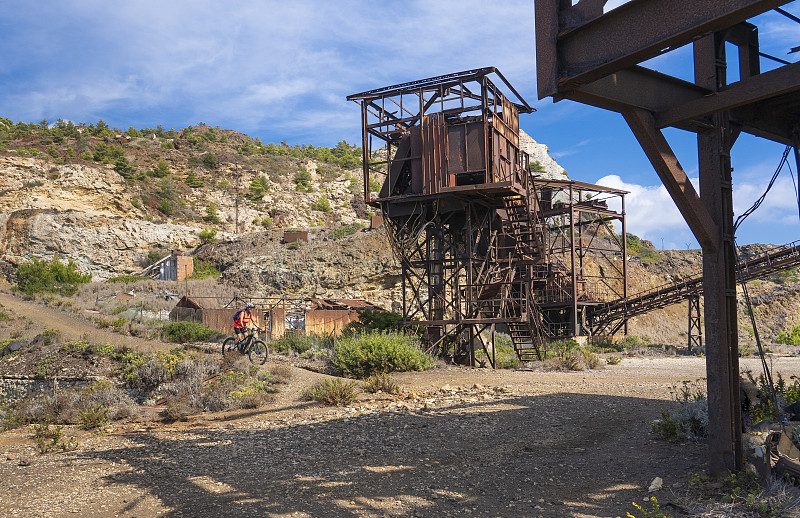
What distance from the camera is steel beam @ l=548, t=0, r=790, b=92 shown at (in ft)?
12.3

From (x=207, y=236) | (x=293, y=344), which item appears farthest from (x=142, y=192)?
(x=293, y=344)

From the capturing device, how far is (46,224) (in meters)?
40.2

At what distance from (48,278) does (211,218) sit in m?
21.2

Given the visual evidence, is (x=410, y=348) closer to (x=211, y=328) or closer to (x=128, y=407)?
(x=128, y=407)

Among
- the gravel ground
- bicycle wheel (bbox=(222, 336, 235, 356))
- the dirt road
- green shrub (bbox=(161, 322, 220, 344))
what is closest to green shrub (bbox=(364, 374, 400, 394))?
the gravel ground

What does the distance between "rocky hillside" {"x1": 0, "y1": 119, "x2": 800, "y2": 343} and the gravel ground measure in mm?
16510

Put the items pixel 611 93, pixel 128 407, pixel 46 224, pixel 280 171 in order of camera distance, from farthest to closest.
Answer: pixel 280 171, pixel 46 224, pixel 128 407, pixel 611 93

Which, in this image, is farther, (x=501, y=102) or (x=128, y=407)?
(x=501, y=102)

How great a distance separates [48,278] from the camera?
33062mm

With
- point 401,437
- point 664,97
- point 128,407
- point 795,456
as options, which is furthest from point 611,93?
point 128,407

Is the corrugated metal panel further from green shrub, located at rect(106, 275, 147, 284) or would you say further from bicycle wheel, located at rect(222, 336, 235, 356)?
green shrub, located at rect(106, 275, 147, 284)

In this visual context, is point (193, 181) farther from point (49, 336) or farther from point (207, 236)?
point (49, 336)

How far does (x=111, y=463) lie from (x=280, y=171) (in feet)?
197

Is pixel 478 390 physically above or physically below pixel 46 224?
below
